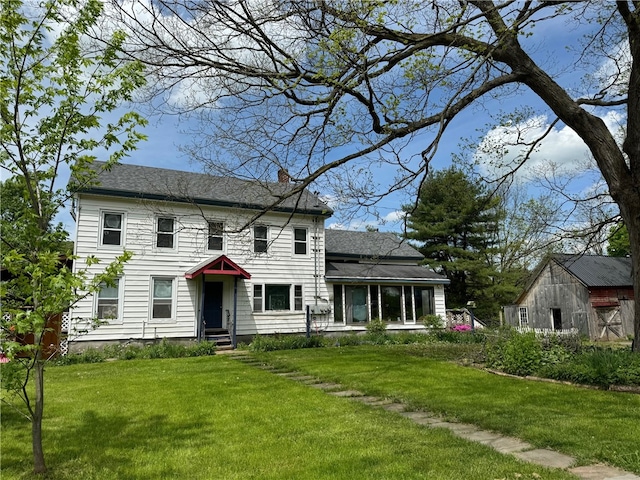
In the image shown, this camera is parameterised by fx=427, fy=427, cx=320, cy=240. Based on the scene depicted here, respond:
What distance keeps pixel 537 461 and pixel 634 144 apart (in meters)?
7.84

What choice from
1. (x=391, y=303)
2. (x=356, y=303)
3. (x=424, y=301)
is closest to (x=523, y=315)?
(x=424, y=301)

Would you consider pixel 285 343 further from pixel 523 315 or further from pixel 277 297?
pixel 523 315

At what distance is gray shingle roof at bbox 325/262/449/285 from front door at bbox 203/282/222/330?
187 inches

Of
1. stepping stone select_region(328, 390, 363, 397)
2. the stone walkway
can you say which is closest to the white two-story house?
stepping stone select_region(328, 390, 363, 397)

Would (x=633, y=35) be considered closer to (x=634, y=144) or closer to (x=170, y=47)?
(x=634, y=144)

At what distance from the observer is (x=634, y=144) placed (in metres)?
8.98

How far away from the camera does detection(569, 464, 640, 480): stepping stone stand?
3621 millimetres

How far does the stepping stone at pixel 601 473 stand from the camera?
11.9 feet

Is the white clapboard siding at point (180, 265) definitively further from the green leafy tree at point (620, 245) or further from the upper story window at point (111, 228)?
the green leafy tree at point (620, 245)

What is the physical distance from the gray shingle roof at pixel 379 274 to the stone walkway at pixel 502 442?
1116cm

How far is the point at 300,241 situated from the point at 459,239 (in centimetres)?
1826

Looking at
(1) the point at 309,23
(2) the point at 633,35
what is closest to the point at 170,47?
(1) the point at 309,23

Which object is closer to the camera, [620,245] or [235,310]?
[235,310]

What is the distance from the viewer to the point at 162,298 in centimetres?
1611
